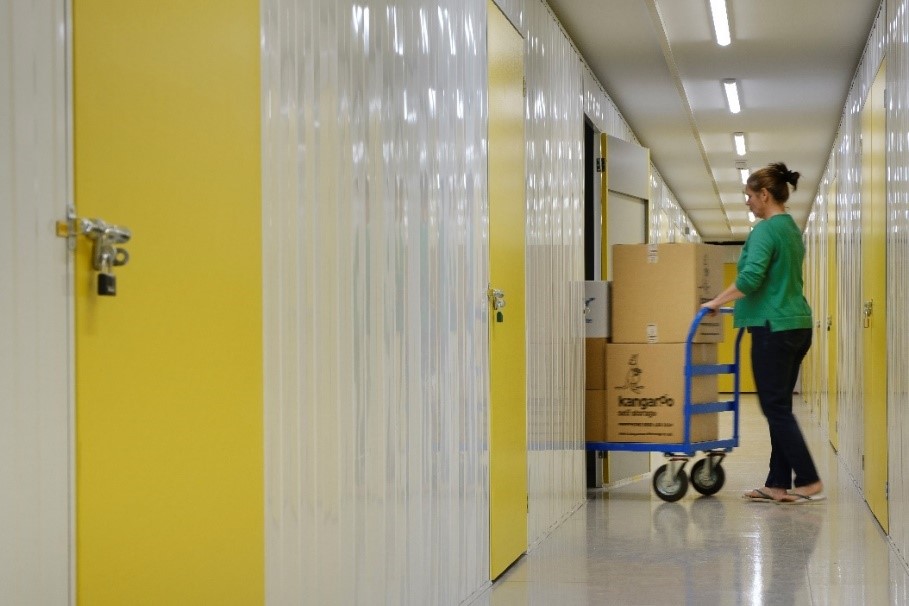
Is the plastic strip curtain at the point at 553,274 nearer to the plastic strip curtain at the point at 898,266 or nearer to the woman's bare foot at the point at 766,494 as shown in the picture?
the woman's bare foot at the point at 766,494

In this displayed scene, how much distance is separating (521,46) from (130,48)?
3.03m

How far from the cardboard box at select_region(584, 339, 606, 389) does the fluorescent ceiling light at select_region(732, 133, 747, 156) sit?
435 cm

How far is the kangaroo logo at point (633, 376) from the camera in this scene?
5.96 meters

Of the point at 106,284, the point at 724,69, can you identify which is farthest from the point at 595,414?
the point at 106,284

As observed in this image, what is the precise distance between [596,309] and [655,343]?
0.36 meters

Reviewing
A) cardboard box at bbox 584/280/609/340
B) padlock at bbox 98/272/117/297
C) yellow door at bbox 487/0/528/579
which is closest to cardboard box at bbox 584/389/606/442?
cardboard box at bbox 584/280/609/340

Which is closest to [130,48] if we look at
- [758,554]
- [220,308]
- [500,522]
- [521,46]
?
[220,308]

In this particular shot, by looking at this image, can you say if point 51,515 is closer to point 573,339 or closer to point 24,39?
point 24,39

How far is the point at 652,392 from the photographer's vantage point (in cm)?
594

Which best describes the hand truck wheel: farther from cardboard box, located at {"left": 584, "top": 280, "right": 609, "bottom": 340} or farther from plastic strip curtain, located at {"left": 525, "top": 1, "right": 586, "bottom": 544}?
cardboard box, located at {"left": 584, "top": 280, "right": 609, "bottom": 340}

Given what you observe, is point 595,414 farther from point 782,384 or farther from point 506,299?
point 506,299

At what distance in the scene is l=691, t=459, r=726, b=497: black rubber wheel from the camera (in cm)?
616

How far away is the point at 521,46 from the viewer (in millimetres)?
4609


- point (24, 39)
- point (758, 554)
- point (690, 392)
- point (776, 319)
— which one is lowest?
point (758, 554)
